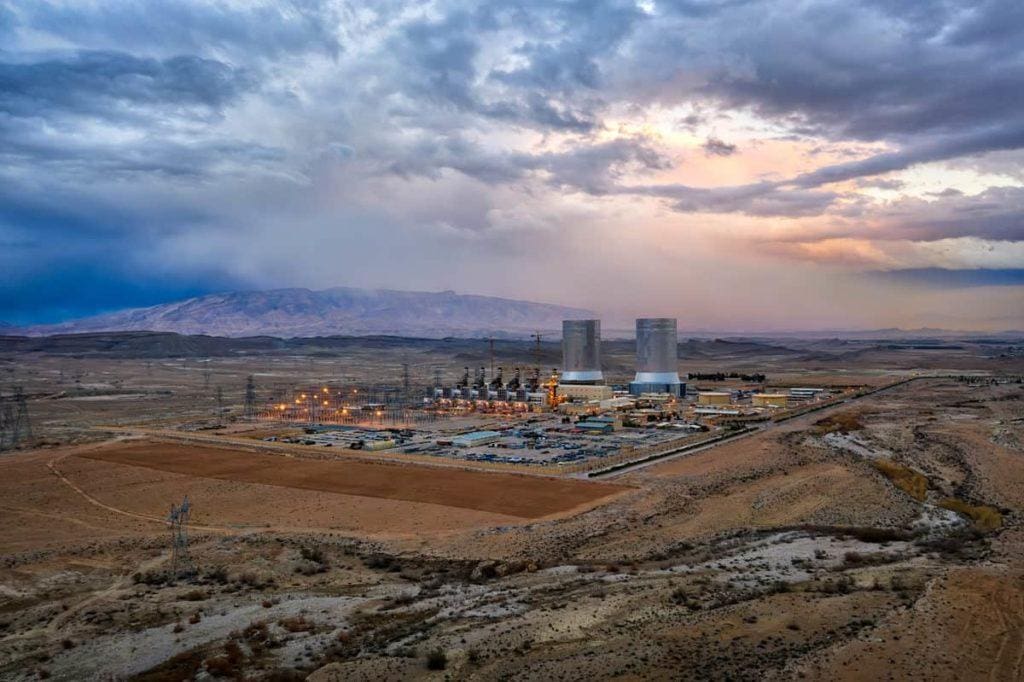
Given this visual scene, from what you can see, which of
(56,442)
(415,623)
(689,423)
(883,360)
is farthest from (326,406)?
(883,360)

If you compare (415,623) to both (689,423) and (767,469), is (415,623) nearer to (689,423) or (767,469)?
(767,469)

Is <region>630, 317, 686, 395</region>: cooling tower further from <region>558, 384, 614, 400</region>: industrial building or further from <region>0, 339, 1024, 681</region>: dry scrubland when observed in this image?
<region>0, 339, 1024, 681</region>: dry scrubland

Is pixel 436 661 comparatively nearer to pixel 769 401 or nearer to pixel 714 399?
pixel 714 399

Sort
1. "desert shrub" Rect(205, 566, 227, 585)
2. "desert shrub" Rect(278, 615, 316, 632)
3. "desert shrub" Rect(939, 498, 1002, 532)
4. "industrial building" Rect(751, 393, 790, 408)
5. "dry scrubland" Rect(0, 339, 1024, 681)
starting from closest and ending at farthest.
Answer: "dry scrubland" Rect(0, 339, 1024, 681) → "desert shrub" Rect(278, 615, 316, 632) → "desert shrub" Rect(205, 566, 227, 585) → "desert shrub" Rect(939, 498, 1002, 532) → "industrial building" Rect(751, 393, 790, 408)

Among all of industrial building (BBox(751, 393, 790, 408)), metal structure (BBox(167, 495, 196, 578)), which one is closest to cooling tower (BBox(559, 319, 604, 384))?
industrial building (BBox(751, 393, 790, 408))

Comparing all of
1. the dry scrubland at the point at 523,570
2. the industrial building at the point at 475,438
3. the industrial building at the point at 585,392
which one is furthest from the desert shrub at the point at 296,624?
the industrial building at the point at 585,392

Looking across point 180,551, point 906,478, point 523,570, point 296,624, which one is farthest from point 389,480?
point 906,478

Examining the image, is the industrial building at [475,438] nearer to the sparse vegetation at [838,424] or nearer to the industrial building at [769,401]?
the sparse vegetation at [838,424]
